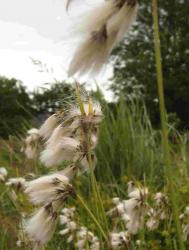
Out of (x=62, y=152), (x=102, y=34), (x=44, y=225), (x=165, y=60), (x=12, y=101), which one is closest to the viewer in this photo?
(x=102, y=34)

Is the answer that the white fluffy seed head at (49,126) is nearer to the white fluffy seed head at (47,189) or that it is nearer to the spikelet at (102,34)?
the white fluffy seed head at (47,189)

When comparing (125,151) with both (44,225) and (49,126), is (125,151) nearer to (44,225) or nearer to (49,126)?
(49,126)

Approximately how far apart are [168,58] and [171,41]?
0.91 metres

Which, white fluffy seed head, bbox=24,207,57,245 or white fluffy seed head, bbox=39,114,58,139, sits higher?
white fluffy seed head, bbox=39,114,58,139

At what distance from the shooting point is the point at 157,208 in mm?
3072

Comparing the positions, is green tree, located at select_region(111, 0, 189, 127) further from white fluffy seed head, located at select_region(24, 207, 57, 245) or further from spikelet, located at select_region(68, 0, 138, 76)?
spikelet, located at select_region(68, 0, 138, 76)

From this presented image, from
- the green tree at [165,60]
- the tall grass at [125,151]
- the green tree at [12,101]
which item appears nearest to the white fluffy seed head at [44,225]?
the tall grass at [125,151]

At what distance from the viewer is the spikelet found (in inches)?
47.4

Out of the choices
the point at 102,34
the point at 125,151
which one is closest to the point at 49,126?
the point at 102,34

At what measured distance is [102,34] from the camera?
122 cm

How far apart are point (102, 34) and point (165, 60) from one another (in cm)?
3185

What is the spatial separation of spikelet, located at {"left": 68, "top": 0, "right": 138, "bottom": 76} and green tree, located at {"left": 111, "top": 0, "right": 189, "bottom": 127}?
29065mm

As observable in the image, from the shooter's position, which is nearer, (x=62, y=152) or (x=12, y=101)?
(x=62, y=152)

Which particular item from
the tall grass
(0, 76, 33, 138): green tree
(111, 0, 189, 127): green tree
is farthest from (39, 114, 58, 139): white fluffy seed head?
(111, 0, 189, 127): green tree
